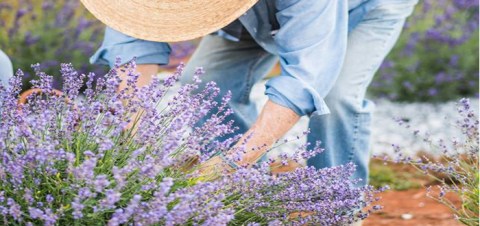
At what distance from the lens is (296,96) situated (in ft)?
8.18

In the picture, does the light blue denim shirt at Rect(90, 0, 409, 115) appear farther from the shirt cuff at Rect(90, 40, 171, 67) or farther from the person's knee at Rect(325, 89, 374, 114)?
the person's knee at Rect(325, 89, 374, 114)

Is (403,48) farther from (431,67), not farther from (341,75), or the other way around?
(341,75)

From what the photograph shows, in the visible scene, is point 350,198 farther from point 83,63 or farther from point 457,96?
point 457,96

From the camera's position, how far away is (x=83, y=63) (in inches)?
219

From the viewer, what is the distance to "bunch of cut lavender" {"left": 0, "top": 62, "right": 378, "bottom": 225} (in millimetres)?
1833

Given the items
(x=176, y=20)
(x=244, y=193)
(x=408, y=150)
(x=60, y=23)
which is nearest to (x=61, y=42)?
(x=60, y=23)

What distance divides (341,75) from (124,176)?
1.34m

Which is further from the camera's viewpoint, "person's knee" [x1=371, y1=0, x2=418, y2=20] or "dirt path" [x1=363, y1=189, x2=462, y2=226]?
"dirt path" [x1=363, y1=189, x2=462, y2=226]

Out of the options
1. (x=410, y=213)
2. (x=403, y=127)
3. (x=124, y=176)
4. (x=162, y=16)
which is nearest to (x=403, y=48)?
(x=403, y=127)

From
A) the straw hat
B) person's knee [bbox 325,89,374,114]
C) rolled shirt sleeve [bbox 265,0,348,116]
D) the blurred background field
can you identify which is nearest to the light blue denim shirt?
rolled shirt sleeve [bbox 265,0,348,116]

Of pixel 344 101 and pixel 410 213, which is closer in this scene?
pixel 344 101

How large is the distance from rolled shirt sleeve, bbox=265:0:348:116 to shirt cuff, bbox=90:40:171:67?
402 millimetres

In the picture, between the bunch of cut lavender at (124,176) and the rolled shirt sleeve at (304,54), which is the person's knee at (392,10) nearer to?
the rolled shirt sleeve at (304,54)

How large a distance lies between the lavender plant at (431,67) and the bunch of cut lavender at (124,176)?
A: 12.3 feet
